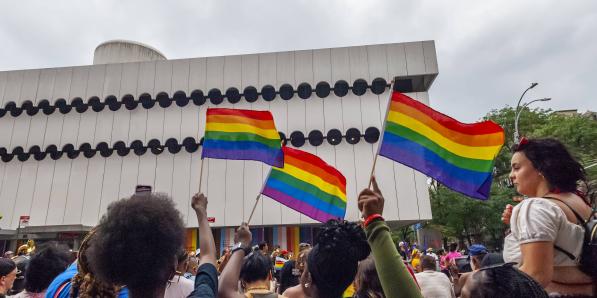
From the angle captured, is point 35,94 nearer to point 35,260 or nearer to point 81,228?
→ point 81,228

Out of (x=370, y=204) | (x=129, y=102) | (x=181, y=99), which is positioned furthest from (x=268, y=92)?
(x=370, y=204)

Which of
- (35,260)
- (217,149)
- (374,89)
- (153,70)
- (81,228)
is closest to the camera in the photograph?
(35,260)

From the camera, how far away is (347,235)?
6.57ft

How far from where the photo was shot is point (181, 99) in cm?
2239

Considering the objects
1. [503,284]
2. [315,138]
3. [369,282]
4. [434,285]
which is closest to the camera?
[503,284]

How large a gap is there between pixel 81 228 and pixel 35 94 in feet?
31.6

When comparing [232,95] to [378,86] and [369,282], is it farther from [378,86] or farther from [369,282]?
[369,282]

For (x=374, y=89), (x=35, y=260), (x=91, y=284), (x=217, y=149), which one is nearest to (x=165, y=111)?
(x=374, y=89)

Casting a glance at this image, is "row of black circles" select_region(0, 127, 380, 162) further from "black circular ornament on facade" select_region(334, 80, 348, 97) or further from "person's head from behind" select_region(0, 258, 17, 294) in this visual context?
"person's head from behind" select_region(0, 258, 17, 294)

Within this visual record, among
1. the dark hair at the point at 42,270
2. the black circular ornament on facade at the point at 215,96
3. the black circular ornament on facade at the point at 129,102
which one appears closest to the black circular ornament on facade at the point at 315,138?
the black circular ornament on facade at the point at 215,96

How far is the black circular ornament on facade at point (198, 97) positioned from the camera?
22.2m

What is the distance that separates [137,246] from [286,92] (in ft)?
68.1

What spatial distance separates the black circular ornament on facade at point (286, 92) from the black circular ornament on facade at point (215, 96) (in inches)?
130

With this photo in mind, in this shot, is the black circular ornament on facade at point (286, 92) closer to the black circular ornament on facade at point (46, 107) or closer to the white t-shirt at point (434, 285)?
the black circular ornament on facade at point (46, 107)
